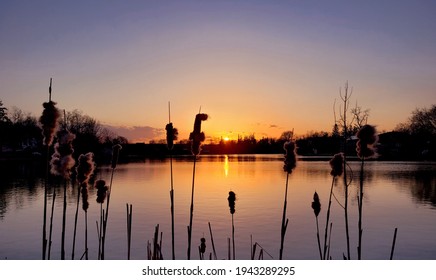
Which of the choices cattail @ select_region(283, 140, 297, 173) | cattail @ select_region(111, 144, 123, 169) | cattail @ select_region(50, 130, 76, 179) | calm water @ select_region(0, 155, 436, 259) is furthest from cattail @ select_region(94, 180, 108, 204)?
calm water @ select_region(0, 155, 436, 259)

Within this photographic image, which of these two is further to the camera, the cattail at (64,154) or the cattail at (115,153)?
the cattail at (115,153)

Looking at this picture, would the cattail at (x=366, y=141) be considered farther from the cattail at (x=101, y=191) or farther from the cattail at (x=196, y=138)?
the cattail at (x=101, y=191)

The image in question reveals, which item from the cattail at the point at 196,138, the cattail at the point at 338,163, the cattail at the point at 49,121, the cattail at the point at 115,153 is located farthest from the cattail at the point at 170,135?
the cattail at the point at 338,163

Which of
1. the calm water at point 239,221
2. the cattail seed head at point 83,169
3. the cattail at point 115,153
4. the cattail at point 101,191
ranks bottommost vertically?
the calm water at point 239,221

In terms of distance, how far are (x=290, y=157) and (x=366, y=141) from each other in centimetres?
42

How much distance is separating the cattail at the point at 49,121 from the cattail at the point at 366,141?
62.1 inches

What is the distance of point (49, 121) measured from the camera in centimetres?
219

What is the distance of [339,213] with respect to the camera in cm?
1438

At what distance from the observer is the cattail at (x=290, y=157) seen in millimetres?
2498

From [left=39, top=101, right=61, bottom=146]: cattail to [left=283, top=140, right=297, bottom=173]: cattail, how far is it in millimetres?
1209

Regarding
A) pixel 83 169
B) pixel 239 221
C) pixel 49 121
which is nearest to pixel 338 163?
pixel 83 169
